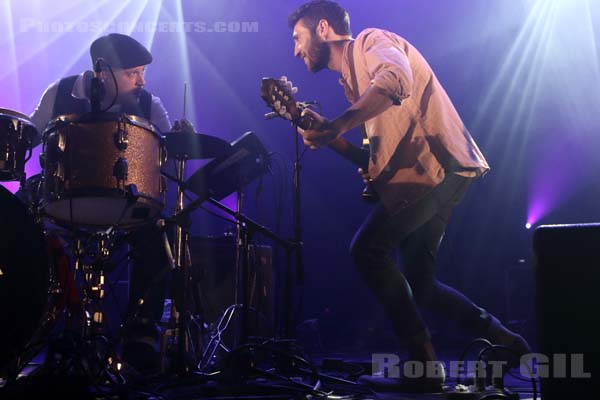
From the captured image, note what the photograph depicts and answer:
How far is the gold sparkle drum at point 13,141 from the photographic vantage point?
2775 millimetres

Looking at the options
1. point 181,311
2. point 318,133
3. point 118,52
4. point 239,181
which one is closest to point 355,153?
point 318,133

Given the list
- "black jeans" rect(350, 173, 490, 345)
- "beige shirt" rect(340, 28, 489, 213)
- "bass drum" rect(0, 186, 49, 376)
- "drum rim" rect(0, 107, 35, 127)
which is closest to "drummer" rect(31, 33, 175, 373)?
"drum rim" rect(0, 107, 35, 127)

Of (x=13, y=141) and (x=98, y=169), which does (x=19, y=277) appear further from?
(x=13, y=141)

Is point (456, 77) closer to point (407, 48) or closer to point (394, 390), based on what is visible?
point (407, 48)

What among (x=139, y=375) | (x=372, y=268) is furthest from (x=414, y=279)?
(x=139, y=375)

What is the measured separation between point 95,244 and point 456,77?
493 cm

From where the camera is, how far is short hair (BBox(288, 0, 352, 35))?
2.96 meters

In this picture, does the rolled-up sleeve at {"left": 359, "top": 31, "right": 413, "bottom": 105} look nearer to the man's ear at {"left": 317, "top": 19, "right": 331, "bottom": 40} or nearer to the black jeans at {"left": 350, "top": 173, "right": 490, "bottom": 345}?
the man's ear at {"left": 317, "top": 19, "right": 331, "bottom": 40}

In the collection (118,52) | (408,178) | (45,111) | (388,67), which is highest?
(118,52)

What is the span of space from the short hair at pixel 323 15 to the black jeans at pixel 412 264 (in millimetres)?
982

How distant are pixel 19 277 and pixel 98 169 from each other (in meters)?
0.59

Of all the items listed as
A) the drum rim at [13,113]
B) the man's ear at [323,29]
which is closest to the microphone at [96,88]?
the drum rim at [13,113]

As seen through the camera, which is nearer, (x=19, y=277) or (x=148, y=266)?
(x=19, y=277)

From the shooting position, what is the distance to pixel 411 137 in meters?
2.76
